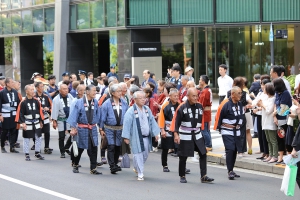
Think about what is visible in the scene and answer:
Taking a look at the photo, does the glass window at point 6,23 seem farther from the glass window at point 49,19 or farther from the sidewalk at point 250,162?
the sidewalk at point 250,162

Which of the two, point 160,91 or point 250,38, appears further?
point 250,38

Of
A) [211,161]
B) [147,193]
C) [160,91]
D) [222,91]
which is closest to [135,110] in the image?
[147,193]

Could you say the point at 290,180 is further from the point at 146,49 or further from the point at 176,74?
the point at 146,49

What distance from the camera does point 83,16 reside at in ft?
97.5

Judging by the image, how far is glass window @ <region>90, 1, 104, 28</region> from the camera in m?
28.6

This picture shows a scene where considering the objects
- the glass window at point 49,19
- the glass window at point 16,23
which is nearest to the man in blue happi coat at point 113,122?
the glass window at point 49,19

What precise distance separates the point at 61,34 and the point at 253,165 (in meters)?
19.6

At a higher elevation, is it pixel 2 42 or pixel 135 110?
pixel 2 42

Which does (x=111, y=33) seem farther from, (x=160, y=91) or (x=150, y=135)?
(x=150, y=135)

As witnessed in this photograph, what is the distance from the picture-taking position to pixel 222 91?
676 inches

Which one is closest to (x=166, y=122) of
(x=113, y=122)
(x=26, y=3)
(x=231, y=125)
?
(x=113, y=122)

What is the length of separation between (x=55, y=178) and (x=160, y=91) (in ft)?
14.6

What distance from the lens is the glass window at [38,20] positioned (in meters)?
32.4

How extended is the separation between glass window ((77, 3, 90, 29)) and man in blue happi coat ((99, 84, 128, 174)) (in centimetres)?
1773
